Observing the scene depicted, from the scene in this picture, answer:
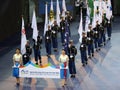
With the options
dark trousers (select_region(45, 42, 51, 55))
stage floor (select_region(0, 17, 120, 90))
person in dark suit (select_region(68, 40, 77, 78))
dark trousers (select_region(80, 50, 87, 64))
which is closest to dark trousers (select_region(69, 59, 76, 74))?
person in dark suit (select_region(68, 40, 77, 78))

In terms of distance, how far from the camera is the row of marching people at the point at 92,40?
18891 mm

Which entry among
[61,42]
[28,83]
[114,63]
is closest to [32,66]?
[28,83]

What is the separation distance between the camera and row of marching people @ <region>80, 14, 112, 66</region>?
62.0 feet

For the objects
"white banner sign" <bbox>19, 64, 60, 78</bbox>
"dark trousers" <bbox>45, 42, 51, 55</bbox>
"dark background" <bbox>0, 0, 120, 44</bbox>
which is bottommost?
"white banner sign" <bbox>19, 64, 60, 78</bbox>

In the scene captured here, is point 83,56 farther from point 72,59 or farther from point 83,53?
point 72,59

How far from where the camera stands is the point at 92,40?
20.5m

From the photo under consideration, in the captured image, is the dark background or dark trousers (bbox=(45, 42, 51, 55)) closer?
dark trousers (bbox=(45, 42, 51, 55))

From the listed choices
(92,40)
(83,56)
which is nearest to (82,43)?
(83,56)

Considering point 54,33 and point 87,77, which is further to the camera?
point 54,33

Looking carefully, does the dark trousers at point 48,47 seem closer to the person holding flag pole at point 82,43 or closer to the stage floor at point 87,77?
the stage floor at point 87,77

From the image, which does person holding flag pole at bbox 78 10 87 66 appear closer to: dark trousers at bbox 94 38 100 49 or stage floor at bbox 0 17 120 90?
stage floor at bbox 0 17 120 90

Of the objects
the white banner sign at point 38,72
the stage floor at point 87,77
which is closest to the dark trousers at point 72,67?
the stage floor at point 87,77

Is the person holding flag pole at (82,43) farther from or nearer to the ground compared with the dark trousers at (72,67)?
farther from the ground

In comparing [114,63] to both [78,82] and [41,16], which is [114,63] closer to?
[78,82]
